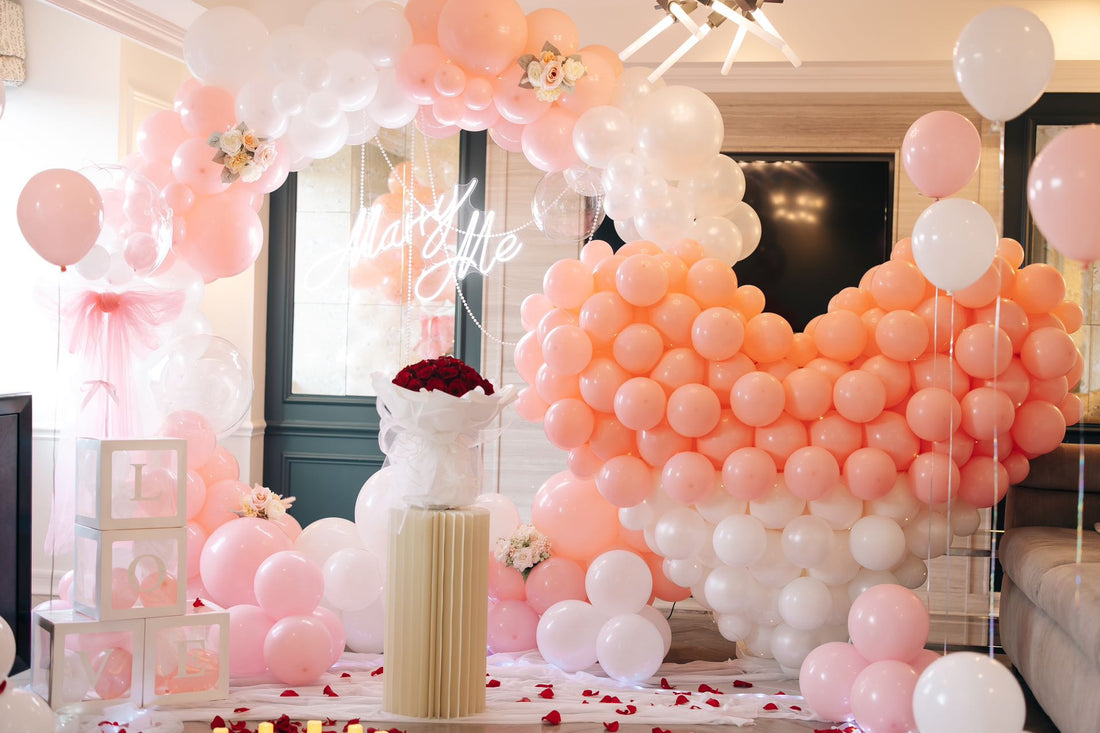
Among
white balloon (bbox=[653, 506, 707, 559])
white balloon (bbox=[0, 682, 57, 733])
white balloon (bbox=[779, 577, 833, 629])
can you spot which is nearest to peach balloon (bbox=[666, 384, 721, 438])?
white balloon (bbox=[653, 506, 707, 559])

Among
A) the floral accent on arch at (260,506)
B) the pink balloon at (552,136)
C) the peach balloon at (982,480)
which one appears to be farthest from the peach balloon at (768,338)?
the floral accent on arch at (260,506)

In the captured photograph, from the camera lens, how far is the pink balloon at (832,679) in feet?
11.3

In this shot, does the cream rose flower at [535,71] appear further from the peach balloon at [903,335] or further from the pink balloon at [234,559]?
the pink balloon at [234,559]

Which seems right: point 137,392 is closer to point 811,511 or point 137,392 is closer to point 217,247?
point 217,247

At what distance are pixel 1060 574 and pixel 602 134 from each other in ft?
7.00

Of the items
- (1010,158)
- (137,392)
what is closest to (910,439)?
(1010,158)

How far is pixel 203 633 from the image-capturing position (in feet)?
12.3

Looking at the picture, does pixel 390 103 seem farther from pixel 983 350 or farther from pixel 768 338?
pixel 983 350

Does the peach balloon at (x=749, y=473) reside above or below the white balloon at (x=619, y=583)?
above

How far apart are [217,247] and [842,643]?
2.70 metres

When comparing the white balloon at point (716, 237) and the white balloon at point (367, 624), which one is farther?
the white balloon at point (367, 624)

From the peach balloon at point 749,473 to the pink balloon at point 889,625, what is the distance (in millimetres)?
500

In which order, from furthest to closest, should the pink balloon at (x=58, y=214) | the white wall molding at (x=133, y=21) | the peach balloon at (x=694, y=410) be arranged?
the white wall molding at (x=133, y=21)
the peach balloon at (x=694, y=410)
the pink balloon at (x=58, y=214)

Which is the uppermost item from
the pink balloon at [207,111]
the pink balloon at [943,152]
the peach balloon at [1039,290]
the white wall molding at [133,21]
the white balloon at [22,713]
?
the white wall molding at [133,21]
